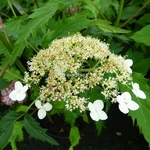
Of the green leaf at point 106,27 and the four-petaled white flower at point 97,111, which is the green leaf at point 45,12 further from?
the four-petaled white flower at point 97,111

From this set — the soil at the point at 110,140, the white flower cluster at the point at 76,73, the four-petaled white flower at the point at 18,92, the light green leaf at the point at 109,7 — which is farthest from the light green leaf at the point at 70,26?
the soil at the point at 110,140

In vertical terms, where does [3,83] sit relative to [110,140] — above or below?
above

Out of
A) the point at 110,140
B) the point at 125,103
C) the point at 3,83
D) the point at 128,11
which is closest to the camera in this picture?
the point at 125,103

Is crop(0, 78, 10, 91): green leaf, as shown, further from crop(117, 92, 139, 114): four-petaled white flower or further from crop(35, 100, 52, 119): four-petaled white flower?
crop(117, 92, 139, 114): four-petaled white flower

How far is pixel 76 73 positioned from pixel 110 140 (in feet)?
2.66

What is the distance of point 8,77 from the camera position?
81 centimetres

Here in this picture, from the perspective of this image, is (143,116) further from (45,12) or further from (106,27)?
(45,12)

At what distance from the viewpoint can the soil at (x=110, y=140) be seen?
1.33 meters

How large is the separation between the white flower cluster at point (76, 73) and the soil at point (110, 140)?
72cm

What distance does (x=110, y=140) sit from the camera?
4.44 ft

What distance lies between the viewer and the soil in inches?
52.5

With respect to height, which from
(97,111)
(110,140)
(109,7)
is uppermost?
(97,111)

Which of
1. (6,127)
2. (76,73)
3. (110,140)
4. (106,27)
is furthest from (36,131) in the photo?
(110,140)

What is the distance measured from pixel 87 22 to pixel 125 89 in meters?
0.18
